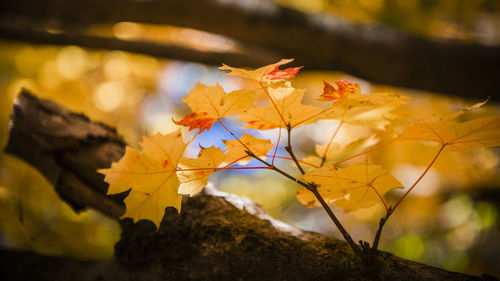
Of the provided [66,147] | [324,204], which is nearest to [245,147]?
[324,204]

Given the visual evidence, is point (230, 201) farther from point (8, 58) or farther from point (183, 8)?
point (8, 58)

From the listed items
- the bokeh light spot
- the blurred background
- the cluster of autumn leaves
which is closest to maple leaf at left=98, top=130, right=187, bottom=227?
the cluster of autumn leaves

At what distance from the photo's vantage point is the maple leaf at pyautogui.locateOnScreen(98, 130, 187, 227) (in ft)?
1.57


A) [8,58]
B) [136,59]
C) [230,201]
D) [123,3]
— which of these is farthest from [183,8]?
[8,58]

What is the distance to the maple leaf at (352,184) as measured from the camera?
0.46 m

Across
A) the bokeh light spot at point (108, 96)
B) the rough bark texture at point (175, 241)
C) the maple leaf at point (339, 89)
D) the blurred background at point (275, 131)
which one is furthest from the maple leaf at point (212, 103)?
the bokeh light spot at point (108, 96)

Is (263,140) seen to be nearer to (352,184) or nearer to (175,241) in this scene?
(352,184)

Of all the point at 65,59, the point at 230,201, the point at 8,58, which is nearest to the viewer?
the point at 230,201

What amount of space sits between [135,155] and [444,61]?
1607 millimetres

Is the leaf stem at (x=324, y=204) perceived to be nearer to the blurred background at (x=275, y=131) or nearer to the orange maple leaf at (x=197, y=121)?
the orange maple leaf at (x=197, y=121)

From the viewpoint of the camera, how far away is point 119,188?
0.50 m

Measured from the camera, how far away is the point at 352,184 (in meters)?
0.50

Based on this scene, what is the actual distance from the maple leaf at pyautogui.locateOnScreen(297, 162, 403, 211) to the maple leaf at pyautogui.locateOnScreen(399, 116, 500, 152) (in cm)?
9

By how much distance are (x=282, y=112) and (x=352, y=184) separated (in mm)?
164
